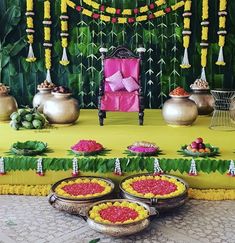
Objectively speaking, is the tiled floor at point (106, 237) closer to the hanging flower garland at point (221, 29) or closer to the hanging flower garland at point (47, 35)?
the hanging flower garland at point (221, 29)

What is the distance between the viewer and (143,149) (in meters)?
3.93

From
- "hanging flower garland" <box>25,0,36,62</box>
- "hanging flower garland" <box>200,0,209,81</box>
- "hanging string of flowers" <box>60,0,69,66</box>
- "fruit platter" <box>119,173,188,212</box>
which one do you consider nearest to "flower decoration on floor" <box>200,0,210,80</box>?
"hanging flower garland" <box>200,0,209,81</box>

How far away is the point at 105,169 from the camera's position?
12.5 feet

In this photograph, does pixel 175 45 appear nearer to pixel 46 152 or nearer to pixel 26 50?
pixel 26 50

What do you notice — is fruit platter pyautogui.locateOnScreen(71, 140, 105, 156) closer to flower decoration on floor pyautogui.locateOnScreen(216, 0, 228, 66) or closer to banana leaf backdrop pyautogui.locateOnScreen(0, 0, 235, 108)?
banana leaf backdrop pyautogui.locateOnScreen(0, 0, 235, 108)

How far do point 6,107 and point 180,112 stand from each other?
2.11 m

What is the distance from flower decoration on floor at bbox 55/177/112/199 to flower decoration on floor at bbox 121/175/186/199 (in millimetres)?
172

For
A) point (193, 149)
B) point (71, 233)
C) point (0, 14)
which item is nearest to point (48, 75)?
point (0, 14)

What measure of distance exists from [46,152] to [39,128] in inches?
40.7

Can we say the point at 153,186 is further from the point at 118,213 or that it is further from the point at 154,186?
the point at 118,213

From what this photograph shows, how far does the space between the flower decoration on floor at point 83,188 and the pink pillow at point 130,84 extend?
6.88 feet

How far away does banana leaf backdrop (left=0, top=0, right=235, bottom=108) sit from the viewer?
6215 millimetres

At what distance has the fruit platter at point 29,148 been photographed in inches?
154

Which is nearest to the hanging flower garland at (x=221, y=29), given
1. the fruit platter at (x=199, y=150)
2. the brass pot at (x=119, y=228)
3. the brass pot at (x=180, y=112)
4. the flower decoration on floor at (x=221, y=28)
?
the flower decoration on floor at (x=221, y=28)
